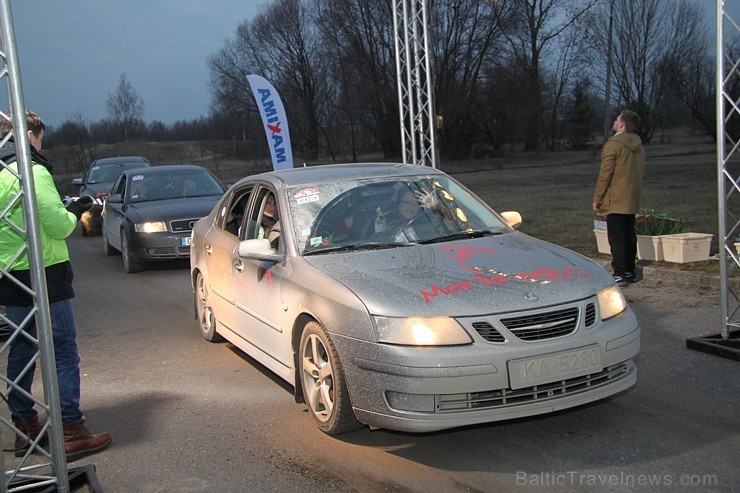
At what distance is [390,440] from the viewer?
14.4 ft

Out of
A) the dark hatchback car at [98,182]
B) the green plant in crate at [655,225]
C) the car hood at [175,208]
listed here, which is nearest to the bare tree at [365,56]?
the dark hatchback car at [98,182]

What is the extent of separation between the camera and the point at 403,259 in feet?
15.2

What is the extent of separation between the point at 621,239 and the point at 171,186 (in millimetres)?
7659

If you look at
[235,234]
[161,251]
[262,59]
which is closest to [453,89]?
[262,59]

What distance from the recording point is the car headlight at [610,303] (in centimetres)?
423

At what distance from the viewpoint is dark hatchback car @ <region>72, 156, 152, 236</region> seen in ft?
60.3

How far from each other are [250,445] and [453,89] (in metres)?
49.1

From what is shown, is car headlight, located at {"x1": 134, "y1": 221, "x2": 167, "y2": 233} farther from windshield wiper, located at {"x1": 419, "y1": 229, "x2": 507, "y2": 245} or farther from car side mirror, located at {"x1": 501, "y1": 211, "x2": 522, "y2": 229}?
windshield wiper, located at {"x1": 419, "y1": 229, "x2": 507, "y2": 245}


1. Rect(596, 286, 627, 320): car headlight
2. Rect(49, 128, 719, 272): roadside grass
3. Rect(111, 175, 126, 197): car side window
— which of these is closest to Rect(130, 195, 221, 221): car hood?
Rect(111, 175, 126, 197): car side window

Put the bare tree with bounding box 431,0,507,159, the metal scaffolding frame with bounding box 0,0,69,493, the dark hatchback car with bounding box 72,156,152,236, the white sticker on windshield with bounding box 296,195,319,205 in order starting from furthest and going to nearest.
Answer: the bare tree with bounding box 431,0,507,159
the dark hatchback car with bounding box 72,156,152,236
the white sticker on windshield with bounding box 296,195,319,205
the metal scaffolding frame with bounding box 0,0,69,493

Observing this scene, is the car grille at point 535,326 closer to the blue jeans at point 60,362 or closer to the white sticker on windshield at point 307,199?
the white sticker on windshield at point 307,199

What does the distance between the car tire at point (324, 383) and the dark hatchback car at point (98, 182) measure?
14099 millimetres

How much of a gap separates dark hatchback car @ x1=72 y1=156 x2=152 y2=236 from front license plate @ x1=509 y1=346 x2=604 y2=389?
49.9ft

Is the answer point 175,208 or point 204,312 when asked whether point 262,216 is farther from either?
point 175,208
